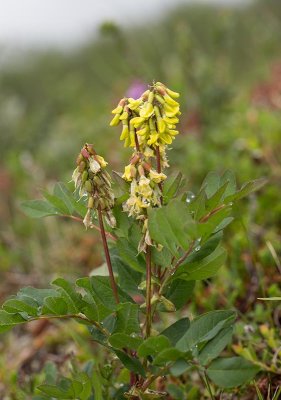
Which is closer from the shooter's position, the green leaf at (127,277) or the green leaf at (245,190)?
the green leaf at (245,190)

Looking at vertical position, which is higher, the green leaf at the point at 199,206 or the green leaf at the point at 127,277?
the green leaf at the point at 199,206

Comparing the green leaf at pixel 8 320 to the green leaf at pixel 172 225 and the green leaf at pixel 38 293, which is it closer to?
the green leaf at pixel 38 293

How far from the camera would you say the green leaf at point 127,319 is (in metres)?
1.39

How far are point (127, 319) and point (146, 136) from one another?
458 mm

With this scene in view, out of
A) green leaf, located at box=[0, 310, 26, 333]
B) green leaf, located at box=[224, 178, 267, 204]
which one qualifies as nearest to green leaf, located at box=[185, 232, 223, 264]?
green leaf, located at box=[224, 178, 267, 204]

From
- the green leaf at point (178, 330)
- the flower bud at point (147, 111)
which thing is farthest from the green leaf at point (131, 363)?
the flower bud at point (147, 111)

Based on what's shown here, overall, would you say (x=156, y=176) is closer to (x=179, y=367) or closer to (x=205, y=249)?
(x=205, y=249)

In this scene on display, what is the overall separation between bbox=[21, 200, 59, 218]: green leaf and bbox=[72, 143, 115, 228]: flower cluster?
0.27m

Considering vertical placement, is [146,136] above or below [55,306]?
above

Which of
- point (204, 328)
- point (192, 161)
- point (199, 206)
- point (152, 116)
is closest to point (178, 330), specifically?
point (204, 328)

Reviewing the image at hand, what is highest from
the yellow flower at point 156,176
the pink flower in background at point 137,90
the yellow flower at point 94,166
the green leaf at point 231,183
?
the pink flower in background at point 137,90

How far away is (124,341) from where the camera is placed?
53.9 inches

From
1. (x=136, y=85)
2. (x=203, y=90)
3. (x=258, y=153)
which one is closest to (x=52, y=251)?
(x=258, y=153)

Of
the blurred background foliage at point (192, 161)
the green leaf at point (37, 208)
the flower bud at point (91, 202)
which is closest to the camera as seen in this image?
the flower bud at point (91, 202)
